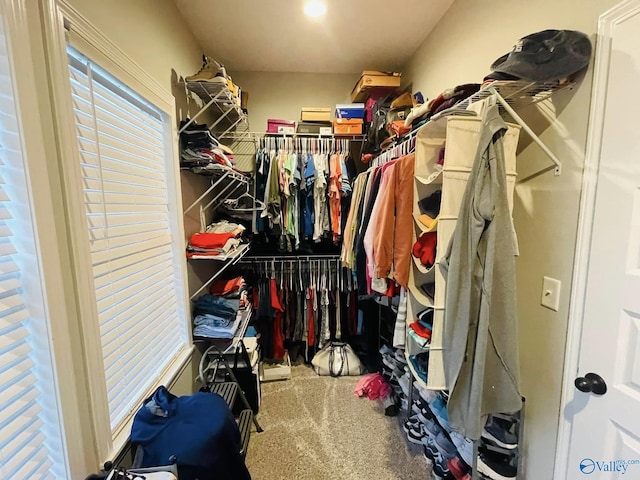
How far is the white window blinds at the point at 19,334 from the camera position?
2.52 ft

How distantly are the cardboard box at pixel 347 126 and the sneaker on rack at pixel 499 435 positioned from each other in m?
2.37

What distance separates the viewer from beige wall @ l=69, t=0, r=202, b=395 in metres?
1.20

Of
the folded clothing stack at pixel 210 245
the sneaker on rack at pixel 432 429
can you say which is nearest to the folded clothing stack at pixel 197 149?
the folded clothing stack at pixel 210 245

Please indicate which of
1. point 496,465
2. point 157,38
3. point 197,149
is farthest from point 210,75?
point 496,465

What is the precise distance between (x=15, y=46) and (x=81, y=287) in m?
0.70

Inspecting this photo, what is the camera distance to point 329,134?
9.14 ft

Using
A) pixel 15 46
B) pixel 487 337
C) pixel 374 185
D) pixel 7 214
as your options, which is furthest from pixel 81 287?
pixel 374 185

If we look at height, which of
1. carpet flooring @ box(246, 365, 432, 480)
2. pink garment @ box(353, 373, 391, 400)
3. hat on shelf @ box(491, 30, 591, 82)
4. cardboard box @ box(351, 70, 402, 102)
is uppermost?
cardboard box @ box(351, 70, 402, 102)

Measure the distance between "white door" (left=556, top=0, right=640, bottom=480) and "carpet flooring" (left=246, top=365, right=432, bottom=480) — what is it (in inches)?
42.4

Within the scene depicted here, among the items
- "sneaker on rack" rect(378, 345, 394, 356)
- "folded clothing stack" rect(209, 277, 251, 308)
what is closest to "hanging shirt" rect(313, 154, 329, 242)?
"folded clothing stack" rect(209, 277, 251, 308)

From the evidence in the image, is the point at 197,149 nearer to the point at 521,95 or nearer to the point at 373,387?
the point at 521,95

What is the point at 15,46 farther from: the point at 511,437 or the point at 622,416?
the point at 511,437
